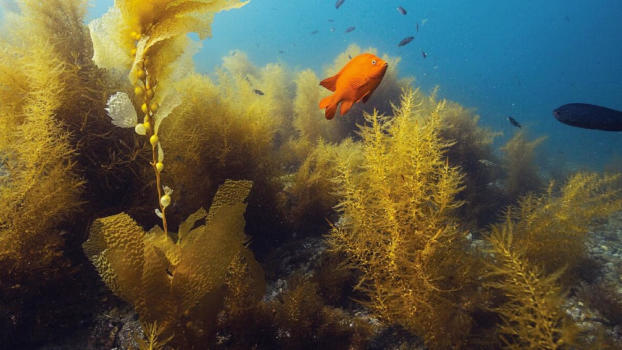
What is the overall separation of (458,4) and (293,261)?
13978 centimetres

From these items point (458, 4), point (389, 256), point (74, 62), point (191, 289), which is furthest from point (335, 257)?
point (458, 4)

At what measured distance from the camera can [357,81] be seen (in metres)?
2.21

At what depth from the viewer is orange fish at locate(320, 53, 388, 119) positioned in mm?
2159

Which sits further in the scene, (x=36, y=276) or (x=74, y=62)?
(x=74, y=62)

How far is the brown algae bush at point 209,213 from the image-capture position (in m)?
1.51

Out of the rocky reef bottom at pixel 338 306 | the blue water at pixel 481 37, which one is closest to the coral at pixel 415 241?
A: the rocky reef bottom at pixel 338 306

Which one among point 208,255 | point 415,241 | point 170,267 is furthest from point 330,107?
point 170,267

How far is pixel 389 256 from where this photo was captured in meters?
2.01

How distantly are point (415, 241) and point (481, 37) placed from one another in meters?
149

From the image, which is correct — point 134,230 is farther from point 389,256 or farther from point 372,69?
point 372,69

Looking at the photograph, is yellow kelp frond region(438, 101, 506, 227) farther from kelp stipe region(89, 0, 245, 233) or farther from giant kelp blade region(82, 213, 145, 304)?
giant kelp blade region(82, 213, 145, 304)

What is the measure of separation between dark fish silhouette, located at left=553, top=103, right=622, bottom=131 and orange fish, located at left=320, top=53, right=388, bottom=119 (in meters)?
2.81

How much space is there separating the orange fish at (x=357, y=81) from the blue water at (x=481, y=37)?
272 ft

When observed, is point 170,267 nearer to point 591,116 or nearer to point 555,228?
point 555,228
